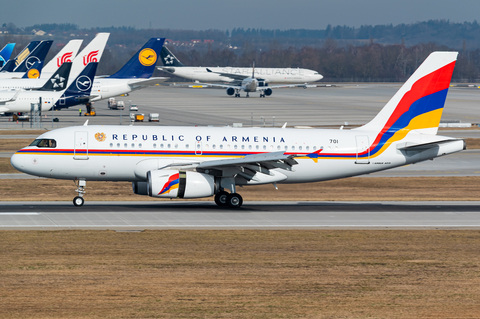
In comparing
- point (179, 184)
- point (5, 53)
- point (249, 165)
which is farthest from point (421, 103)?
point (5, 53)

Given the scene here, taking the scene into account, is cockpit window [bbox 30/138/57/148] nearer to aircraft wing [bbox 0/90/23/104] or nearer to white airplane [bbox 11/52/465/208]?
white airplane [bbox 11/52/465/208]

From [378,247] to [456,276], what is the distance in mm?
5198

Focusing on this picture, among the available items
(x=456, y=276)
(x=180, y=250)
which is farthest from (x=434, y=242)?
(x=180, y=250)

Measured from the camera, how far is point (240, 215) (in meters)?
35.2

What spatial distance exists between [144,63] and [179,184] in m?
77.2

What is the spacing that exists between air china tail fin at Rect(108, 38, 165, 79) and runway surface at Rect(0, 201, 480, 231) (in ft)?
233

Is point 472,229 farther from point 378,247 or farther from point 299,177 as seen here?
point 299,177

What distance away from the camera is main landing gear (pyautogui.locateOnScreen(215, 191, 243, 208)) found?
37250 mm

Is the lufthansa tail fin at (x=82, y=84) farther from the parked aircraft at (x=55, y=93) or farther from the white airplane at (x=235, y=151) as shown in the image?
the white airplane at (x=235, y=151)

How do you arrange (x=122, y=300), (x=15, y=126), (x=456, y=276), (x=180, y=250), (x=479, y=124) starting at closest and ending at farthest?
(x=122, y=300), (x=456, y=276), (x=180, y=250), (x=15, y=126), (x=479, y=124)

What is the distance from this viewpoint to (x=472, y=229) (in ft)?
106

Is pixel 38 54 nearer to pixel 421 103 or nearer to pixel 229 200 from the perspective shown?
pixel 229 200

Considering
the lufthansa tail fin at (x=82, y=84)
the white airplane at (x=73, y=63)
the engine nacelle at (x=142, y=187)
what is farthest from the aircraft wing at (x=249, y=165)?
the white airplane at (x=73, y=63)

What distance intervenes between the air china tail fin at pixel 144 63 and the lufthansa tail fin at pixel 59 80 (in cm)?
1695
